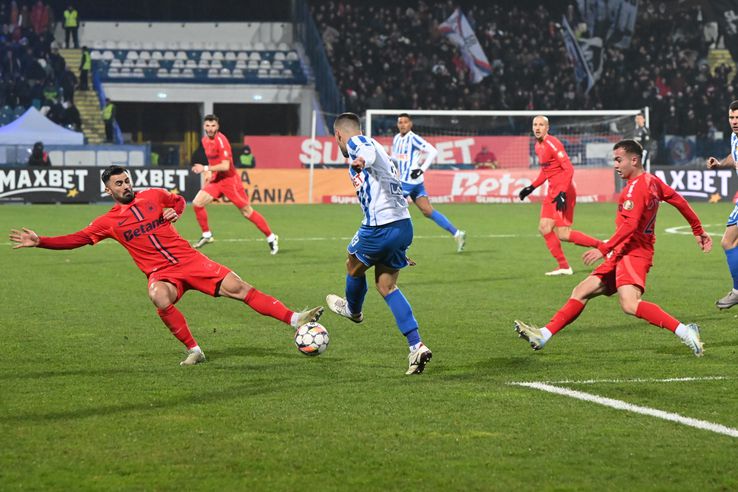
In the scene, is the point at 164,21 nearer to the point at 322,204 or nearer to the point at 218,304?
the point at 322,204

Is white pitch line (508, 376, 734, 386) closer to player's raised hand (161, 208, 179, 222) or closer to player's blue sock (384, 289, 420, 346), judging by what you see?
player's blue sock (384, 289, 420, 346)

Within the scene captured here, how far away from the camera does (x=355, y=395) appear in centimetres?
771

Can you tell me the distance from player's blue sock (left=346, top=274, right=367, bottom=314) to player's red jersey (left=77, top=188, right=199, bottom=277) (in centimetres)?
125

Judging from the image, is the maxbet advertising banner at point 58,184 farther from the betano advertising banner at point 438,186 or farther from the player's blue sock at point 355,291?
the player's blue sock at point 355,291

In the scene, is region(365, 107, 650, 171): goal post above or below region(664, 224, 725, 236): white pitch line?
above

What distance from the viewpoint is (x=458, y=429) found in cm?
670

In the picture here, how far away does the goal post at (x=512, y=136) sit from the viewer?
37031mm

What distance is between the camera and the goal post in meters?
37.0

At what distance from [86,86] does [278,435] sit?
1641 inches

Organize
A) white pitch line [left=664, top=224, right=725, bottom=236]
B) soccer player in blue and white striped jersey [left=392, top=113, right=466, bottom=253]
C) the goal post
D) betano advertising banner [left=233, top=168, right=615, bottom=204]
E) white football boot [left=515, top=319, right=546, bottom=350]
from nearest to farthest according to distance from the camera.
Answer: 1. white football boot [left=515, top=319, right=546, bottom=350]
2. soccer player in blue and white striped jersey [left=392, top=113, right=466, bottom=253]
3. white pitch line [left=664, top=224, right=725, bottom=236]
4. betano advertising banner [left=233, top=168, right=615, bottom=204]
5. the goal post

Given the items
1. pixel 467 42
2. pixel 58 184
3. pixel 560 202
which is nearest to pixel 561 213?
pixel 560 202

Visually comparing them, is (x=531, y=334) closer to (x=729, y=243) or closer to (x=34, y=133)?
(x=729, y=243)

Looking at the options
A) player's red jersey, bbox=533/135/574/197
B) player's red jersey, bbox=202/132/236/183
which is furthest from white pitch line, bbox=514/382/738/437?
player's red jersey, bbox=202/132/236/183

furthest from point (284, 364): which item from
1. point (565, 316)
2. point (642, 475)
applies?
point (642, 475)
